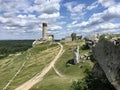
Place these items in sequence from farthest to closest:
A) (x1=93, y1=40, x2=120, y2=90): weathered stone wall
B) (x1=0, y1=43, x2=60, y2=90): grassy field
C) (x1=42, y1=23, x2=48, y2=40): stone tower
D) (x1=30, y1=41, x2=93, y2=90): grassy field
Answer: (x1=42, y1=23, x2=48, y2=40): stone tower
(x1=0, y1=43, x2=60, y2=90): grassy field
(x1=30, y1=41, x2=93, y2=90): grassy field
(x1=93, y1=40, x2=120, y2=90): weathered stone wall

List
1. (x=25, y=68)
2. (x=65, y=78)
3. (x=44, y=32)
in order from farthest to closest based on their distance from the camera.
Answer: (x=44, y=32) → (x=25, y=68) → (x=65, y=78)

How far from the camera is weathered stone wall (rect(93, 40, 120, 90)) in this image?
27.1 m

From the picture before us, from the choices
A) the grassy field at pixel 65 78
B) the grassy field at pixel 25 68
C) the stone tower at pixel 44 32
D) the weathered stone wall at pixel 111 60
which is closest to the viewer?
the weathered stone wall at pixel 111 60

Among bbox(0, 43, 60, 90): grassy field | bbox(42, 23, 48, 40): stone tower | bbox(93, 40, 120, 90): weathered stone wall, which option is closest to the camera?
bbox(93, 40, 120, 90): weathered stone wall

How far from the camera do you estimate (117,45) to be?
88.9 feet

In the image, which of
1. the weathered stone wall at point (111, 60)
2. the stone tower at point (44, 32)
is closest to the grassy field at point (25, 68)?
the weathered stone wall at point (111, 60)

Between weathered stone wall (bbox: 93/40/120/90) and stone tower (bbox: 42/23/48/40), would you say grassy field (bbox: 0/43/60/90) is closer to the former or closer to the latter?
weathered stone wall (bbox: 93/40/120/90)

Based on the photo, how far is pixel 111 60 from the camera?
28375 millimetres

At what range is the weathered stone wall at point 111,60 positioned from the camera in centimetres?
2712

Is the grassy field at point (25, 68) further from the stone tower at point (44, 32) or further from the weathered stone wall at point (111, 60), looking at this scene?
the stone tower at point (44, 32)

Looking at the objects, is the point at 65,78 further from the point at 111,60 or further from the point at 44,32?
the point at 44,32

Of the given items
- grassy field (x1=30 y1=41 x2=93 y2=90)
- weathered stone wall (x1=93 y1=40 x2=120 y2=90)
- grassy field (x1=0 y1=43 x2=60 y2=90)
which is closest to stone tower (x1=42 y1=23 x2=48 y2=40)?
grassy field (x1=0 y1=43 x2=60 y2=90)

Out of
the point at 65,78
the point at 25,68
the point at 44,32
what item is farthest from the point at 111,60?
the point at 44,32

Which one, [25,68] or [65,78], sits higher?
[65,78]
